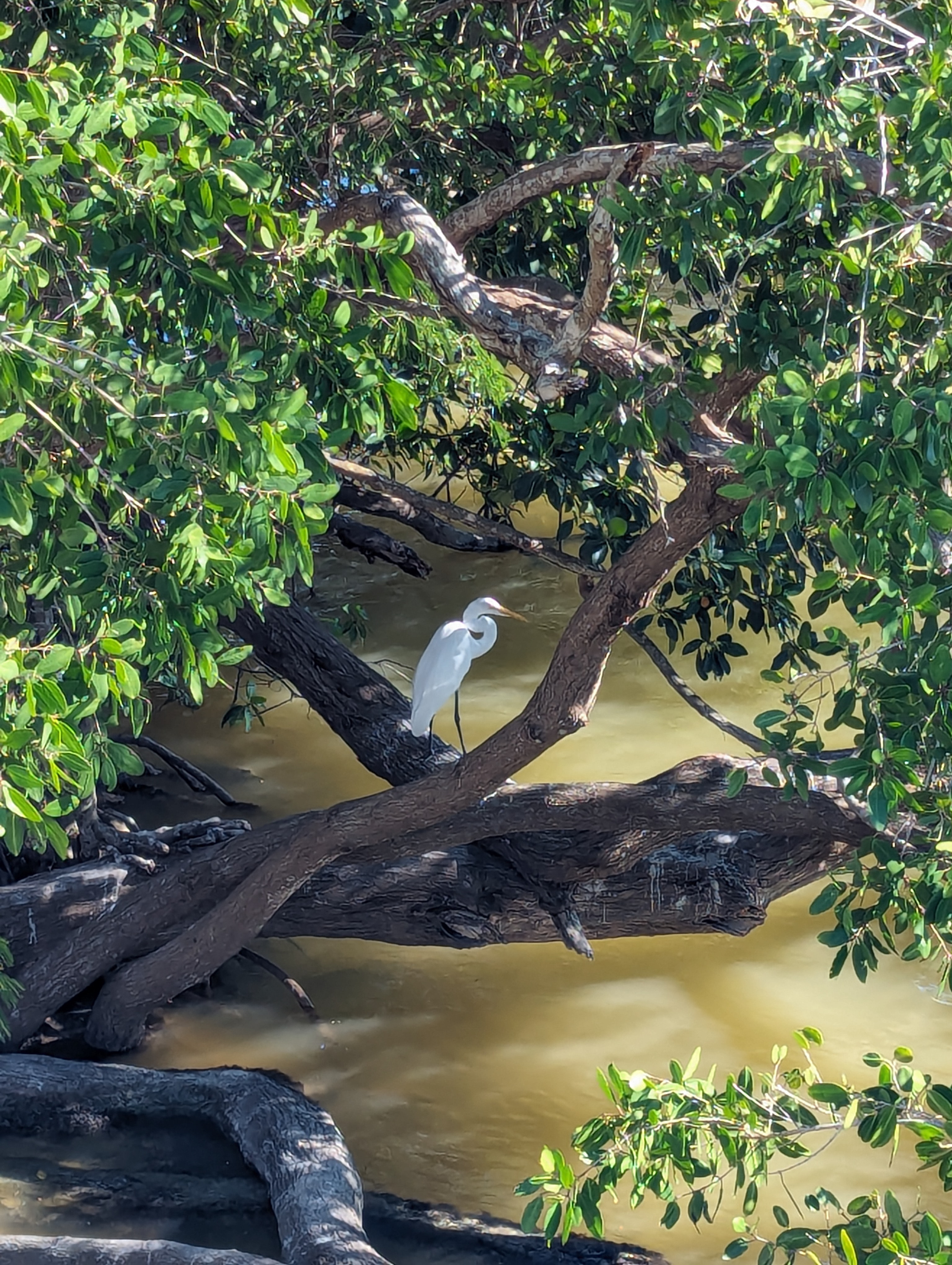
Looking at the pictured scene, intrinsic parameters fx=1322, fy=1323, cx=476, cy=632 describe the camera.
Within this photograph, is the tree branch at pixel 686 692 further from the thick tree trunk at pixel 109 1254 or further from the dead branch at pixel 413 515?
the thick tree trunk at pixel 109 1254

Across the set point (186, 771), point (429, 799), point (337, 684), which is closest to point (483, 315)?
point (429, 799)

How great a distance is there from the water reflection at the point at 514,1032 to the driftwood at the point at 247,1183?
20 centimetres

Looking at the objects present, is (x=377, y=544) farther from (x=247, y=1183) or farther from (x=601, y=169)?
(x=601, y=169)

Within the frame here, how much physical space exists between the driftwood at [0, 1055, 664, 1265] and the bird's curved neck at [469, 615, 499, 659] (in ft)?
5.49

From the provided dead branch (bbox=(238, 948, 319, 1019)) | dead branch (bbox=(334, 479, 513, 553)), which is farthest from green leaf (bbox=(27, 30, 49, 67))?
dead branch (bbox=(238, 948, 319, 1019))

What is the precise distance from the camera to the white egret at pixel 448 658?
15.5ft

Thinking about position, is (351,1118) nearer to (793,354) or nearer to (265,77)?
(793,354)

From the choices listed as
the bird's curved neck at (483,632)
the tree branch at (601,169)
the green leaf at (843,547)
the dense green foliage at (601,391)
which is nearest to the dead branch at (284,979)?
the bird's curved neck at (483,632)

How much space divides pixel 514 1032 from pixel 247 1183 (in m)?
1.42

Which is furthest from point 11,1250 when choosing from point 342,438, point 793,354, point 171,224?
point 793,354

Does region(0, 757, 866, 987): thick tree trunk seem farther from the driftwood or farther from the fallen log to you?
→ the fallen log

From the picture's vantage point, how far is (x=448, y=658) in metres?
4.72

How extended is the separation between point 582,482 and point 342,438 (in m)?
2.27

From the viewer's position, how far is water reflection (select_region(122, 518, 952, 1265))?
15.3 feet
